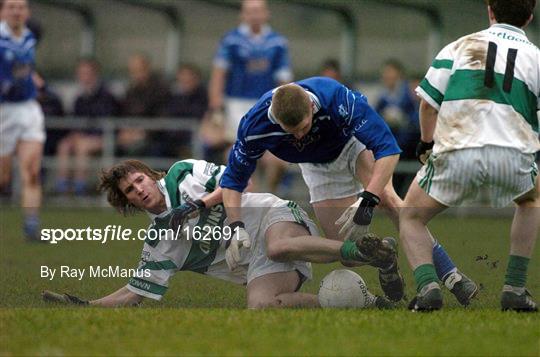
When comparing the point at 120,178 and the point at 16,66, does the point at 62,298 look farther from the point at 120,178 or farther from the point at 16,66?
the point at 16,66

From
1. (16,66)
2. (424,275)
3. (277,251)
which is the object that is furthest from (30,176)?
(424,275)

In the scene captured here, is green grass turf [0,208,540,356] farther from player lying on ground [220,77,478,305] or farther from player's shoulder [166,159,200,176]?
player's shoulder [166,159,200,176]

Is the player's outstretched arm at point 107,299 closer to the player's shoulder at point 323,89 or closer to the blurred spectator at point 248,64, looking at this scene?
the player's shoulder at point 323,89

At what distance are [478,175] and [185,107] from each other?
10.9m

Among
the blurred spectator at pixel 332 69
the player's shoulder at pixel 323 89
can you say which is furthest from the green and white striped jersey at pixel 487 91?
the blurred spectator at pixel 332 69

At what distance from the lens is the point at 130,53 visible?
64.1 ft

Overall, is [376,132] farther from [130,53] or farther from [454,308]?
[130,53]

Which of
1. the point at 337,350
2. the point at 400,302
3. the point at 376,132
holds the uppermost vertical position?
the point at 376,132

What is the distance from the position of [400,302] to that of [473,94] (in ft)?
5.04

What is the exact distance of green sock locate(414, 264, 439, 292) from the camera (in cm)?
720

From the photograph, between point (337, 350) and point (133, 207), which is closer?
point (337, 350)

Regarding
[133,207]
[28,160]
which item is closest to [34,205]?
[28,160]

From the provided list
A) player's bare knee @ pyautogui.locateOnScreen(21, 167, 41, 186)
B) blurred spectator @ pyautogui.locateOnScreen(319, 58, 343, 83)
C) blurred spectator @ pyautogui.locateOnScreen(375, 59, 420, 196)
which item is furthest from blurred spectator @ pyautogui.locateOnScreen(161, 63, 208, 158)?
player's bare knee @ pyautogui.locateOnScreen(21, 167, 41, 186)

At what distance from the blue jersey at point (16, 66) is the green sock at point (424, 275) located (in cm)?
673
